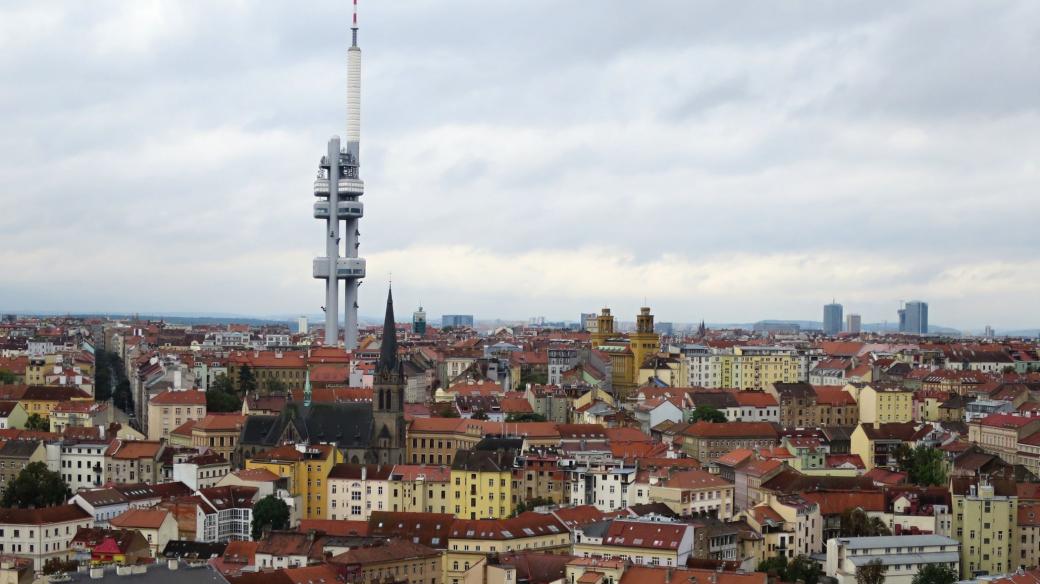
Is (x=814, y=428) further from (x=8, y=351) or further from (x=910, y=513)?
(x=8, y=351)

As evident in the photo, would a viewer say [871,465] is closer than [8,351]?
Yes

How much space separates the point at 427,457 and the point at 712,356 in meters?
50.4

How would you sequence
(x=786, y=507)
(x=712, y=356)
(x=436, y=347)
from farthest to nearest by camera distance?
(x=436, y=347), (x=712, y=356), (x=786, y=507)

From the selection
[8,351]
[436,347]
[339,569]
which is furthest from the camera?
[436,347]

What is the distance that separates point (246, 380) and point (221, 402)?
16.9 m

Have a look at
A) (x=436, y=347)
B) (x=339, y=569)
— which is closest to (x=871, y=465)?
(x=339, y=569)

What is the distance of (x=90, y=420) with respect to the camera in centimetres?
9769

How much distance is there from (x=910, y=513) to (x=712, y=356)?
66.1m

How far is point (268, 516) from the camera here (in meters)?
70.6

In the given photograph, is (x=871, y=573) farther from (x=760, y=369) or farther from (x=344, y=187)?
(x=344, y=187)

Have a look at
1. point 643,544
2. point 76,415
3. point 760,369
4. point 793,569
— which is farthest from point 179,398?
point 793,569

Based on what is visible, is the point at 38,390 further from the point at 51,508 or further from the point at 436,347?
the point at 436,347

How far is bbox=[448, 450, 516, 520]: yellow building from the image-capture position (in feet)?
244

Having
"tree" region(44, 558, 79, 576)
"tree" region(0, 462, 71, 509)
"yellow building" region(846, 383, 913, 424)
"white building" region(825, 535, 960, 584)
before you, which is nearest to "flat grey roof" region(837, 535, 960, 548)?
"white building" region(825, 535, 960, 584)
